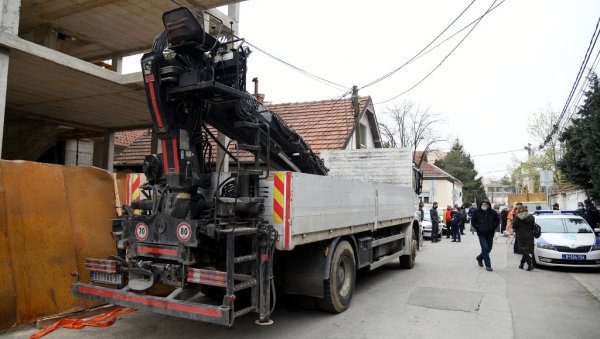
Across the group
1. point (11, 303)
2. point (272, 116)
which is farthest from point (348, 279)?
point (11, 303)

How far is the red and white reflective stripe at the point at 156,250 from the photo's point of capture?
15.2ft

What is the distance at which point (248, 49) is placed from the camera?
5258 millimetres

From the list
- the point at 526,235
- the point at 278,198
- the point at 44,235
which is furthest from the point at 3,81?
the point at 526,235

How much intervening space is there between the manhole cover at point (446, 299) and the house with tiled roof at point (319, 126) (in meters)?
9.02

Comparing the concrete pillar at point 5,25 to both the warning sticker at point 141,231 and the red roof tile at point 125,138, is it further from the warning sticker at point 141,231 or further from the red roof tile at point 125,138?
the red roof tile at point 125,138

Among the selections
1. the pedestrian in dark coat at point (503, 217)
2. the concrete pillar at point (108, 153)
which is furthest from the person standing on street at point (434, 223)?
the concrete pillar at point (108, 153)

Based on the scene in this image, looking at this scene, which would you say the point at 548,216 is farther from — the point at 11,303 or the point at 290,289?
the point at 11,303

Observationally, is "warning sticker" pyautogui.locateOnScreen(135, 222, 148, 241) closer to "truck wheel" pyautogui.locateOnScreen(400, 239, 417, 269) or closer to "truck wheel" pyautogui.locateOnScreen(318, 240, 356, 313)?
"truck wheel" pyautogui.locateOnScreen(318, 240, 356, 313)

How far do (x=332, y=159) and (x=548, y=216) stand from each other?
6329 millimetres

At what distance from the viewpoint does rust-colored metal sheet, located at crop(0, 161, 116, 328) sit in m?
5.39

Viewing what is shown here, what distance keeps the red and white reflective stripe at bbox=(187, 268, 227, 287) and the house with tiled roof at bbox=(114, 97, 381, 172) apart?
12019 mm

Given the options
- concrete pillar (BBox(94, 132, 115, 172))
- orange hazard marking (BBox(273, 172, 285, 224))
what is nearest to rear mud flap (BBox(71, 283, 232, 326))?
orange hazard marking (BBox(273, 172, 285, 224))

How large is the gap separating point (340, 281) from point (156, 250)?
2817 mm

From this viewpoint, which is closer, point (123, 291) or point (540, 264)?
point (123, 291)
